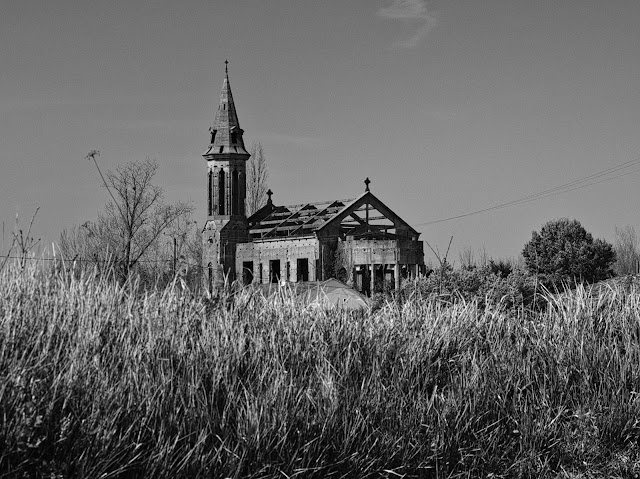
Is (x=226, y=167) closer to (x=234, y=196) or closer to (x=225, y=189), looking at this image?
(x=225, y=189)

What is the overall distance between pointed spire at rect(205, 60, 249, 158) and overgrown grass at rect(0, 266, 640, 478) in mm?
43499

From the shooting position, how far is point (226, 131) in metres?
55.1

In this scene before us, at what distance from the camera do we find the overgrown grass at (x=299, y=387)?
7184mm

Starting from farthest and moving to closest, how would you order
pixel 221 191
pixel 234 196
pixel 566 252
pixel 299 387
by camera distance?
pixel 221 191, pixel 234 196, pixel 566 252, pixel 299 387

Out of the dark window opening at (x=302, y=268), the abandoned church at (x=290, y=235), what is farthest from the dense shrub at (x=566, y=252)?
the dark window opening at (x=302, y=268)

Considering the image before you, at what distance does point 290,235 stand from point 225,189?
20.7 feet

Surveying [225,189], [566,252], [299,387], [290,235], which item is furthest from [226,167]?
[299,387]

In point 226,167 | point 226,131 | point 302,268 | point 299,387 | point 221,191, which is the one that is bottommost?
point 299,387

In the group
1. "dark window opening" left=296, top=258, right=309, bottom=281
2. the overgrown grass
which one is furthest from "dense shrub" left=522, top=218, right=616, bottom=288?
the overgrown grass

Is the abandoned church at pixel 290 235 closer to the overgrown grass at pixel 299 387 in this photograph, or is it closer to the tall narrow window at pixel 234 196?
A: the tall narrow window at pixel 234 196

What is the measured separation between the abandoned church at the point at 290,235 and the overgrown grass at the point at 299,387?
102 feet

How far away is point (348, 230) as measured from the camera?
1956 inches

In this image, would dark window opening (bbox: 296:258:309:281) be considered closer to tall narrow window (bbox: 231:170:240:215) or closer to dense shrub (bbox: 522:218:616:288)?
tall narrow window (bbox: 231:170:240:215)

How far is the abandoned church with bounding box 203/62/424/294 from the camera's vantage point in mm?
45875
